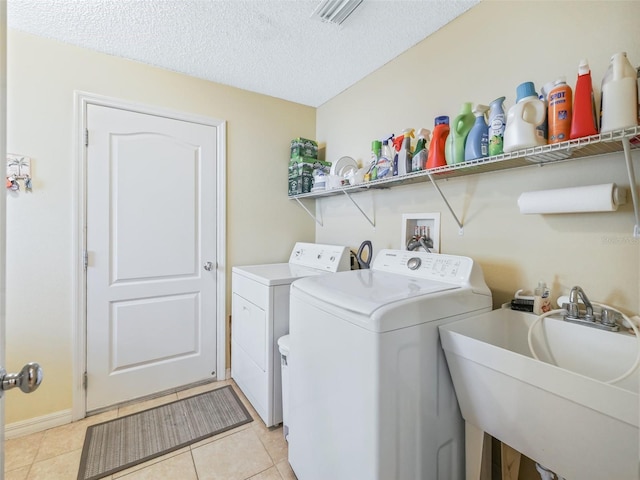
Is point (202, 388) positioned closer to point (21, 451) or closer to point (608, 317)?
point (21, 451)

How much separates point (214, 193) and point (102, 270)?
934 mm

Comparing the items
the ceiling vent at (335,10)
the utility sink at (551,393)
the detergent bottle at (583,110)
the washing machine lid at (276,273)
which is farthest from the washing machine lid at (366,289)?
the ceiling vent at (335,10)

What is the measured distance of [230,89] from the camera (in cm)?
243

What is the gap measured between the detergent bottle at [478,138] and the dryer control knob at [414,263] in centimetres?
54

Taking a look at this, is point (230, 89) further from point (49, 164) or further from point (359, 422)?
point (359, 422)

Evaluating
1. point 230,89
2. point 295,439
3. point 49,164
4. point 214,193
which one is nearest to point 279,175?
point 214,193

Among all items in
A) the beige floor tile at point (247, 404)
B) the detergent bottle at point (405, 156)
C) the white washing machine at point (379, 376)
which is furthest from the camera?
the beige floor tile at point (247, 404)

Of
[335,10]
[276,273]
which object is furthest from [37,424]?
[335,10]

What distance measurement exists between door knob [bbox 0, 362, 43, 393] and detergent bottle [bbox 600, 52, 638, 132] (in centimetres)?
166

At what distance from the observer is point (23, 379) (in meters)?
0.63

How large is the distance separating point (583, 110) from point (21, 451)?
10.2 feet

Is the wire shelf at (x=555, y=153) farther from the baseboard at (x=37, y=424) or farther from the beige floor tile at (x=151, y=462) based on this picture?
the baseboard at (x=37, y=424)

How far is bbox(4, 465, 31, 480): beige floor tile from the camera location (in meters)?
1.48

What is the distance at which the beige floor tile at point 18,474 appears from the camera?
4.86 feet
